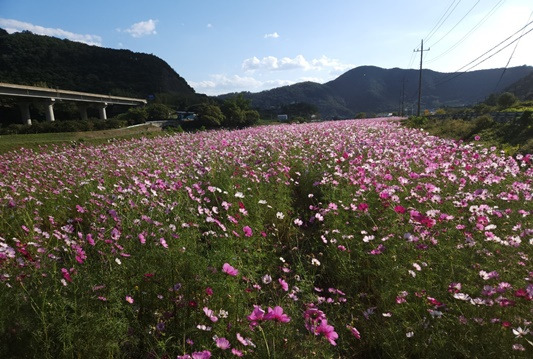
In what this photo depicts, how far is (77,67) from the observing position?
91438mm

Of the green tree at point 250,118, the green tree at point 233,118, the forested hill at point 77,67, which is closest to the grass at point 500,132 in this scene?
the green tree at point 233,118

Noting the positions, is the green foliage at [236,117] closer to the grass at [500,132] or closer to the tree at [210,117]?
the tree at [210,117]

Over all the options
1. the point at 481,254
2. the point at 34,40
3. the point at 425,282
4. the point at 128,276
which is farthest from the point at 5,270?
the point at 34,40

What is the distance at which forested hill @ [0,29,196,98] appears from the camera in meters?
77.2

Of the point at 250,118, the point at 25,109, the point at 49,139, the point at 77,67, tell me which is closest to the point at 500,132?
the point at 49,139

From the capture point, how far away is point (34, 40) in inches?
3465

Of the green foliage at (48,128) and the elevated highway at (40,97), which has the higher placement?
the elevated highway at (40,97)

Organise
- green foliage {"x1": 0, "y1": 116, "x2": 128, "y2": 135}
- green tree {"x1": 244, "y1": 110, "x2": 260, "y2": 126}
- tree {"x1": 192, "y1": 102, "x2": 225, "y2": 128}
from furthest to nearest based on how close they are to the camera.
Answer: green tree {"x1": 244, "y1": 110, "x2": 260, "y2": 126} → tree {"x1": 192, "y1": 102, "x2": 225, "y2": 128} → green foliage {"x1": 0, "y1": 116, "x2": 128, "y2": 135}

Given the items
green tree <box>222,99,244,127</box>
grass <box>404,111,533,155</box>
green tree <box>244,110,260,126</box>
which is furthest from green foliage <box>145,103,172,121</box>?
grass <box>404,111,533,155</box>

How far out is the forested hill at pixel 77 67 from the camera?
7725 centimetres

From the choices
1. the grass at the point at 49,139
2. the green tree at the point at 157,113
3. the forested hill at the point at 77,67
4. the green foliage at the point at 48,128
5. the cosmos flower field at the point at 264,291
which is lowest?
the cosmos flower field at the point at 264,291

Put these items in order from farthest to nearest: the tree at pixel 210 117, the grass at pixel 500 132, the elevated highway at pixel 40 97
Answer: the elevated highway at pixel 40 97 < the tree at pixel 210 117 < the grass at pixel 500 132

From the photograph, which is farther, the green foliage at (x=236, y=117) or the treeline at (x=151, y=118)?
the green foliage at (x=236, y=117)

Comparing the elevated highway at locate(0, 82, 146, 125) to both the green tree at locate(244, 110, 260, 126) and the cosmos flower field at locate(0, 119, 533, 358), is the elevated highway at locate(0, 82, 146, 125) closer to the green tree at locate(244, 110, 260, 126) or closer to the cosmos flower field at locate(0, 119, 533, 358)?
the green tree at locate(244, 110, 260, 126)
